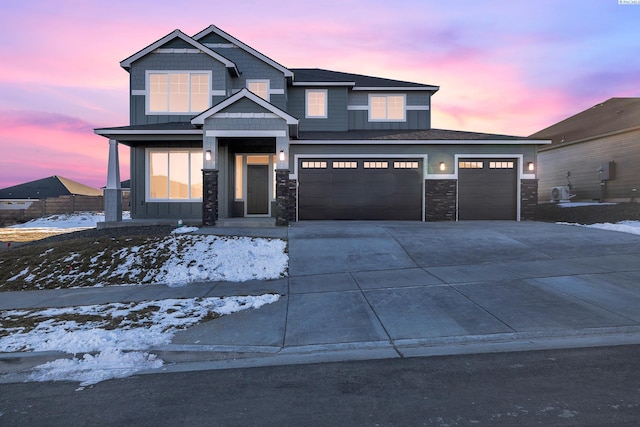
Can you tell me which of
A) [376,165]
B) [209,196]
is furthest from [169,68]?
[376,165]

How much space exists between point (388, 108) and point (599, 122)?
1589cm

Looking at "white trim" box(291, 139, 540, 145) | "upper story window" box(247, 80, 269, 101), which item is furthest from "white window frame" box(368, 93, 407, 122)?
"upper story window" box(247, 80, 269, 101)

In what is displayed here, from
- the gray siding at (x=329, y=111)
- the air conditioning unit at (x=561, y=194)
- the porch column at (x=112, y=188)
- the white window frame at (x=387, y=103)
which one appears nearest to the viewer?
the porch column at (x=112, y=188)

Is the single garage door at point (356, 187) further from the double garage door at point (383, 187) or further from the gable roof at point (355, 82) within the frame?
the gable roof at point (355, 82)

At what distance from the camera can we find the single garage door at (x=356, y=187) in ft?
56.6

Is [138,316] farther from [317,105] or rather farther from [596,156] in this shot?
[596,156]

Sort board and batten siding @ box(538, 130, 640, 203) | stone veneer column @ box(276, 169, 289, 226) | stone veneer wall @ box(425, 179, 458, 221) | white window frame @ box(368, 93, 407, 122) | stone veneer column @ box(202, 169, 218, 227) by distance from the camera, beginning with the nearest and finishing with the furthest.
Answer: stone veneer column @ box(276, 169, 289, 226) < stone veneer column @ box(202, 169, 218, 227) < stone veneer wall @ box(425, 179, 458, 221) < white window frame @ box(368, 93, 407, 122) < board and batten siding @ box(538, 130, 640, 203)

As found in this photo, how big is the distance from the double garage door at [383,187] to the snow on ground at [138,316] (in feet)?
19.5

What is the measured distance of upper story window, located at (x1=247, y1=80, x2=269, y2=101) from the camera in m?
18.5

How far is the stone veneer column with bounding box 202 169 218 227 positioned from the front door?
3.12 meters

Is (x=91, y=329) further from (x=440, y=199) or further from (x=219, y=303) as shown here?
(x=440, y=199)

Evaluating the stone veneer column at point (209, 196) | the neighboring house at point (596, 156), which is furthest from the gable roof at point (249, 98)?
the neighboring house at point (596, 156)

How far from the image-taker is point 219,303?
7238 mm

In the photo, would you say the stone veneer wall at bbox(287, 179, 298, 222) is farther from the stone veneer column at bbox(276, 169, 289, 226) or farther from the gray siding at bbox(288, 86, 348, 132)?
the gray siding at bbox(288, 86, 348, 132)
